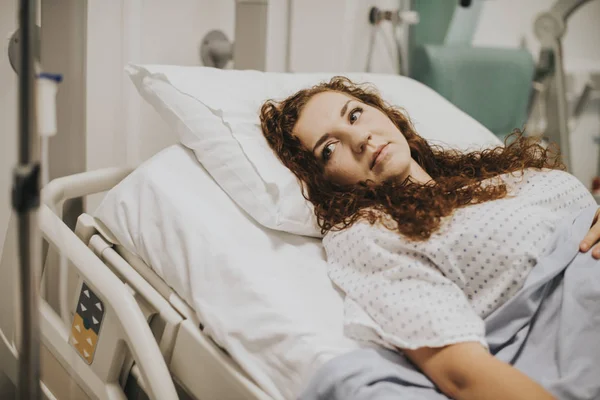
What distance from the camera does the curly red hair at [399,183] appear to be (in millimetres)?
996

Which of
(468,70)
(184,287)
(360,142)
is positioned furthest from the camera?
(468,70)

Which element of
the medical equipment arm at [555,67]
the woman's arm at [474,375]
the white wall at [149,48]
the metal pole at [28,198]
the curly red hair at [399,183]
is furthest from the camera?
the medical equipment arm at [555,67]

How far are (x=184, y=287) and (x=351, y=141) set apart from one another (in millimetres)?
412

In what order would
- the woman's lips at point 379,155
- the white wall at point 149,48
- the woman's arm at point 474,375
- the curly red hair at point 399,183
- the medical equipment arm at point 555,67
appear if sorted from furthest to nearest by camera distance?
the medical equipment arm at point 555,67
the white wall at point 149,48
the woman's lips at point 379,155
the curly red hair at point 399,183
the woman's arm at point 474,375

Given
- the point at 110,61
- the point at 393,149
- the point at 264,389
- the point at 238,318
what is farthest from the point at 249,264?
the point at 110,61

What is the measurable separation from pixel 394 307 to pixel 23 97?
562 millimetres

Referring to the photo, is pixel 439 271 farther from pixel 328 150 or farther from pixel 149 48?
pixel 149 48

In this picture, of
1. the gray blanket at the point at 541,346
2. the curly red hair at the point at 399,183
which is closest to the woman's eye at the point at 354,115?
the curly red hair at the point at 399,183

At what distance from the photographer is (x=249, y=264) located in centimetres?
99

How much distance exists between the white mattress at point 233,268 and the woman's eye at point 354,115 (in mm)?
251

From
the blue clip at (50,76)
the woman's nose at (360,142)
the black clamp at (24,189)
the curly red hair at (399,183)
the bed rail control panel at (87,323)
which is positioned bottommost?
the bed rail control panel at (87,323)

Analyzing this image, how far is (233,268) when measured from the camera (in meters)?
0.98

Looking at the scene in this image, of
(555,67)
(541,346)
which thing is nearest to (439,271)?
(541,346)

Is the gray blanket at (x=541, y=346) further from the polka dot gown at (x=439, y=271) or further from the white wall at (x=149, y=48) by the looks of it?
the white wall at (x=149, y=48)
